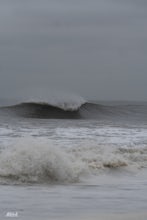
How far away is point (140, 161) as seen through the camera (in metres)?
11.8

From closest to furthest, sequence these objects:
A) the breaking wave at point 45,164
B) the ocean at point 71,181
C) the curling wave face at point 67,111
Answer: the ocean at point 71,181 < the breaking wave at point 45,164 < the curling wave face at point 67,111

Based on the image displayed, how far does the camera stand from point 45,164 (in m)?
9.21

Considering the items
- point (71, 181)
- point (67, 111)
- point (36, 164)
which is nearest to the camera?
point (71, 181)

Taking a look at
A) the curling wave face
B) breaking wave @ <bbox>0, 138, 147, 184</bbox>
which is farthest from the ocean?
the curling wave face

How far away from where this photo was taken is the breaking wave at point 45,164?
8.91 meters

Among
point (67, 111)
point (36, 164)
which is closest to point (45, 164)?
point (36, 164)

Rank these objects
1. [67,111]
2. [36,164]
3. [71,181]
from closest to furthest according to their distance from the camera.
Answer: [71,181] → [36,164] → [67,111]

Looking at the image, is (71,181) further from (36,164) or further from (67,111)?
(67,111)

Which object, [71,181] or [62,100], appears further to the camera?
[62,100]

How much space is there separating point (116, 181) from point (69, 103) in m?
26.5

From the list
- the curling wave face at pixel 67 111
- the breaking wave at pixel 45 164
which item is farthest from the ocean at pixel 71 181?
the curling wave face at pixel 67 111

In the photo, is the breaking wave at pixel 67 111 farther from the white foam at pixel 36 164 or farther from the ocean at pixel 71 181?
the white foam at pixel 36 164

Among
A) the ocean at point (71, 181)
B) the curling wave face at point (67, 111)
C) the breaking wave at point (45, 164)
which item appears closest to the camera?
the ocean at point (71, 181)

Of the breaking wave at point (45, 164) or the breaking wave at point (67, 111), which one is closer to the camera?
the breaking wave at point (45, 164)
